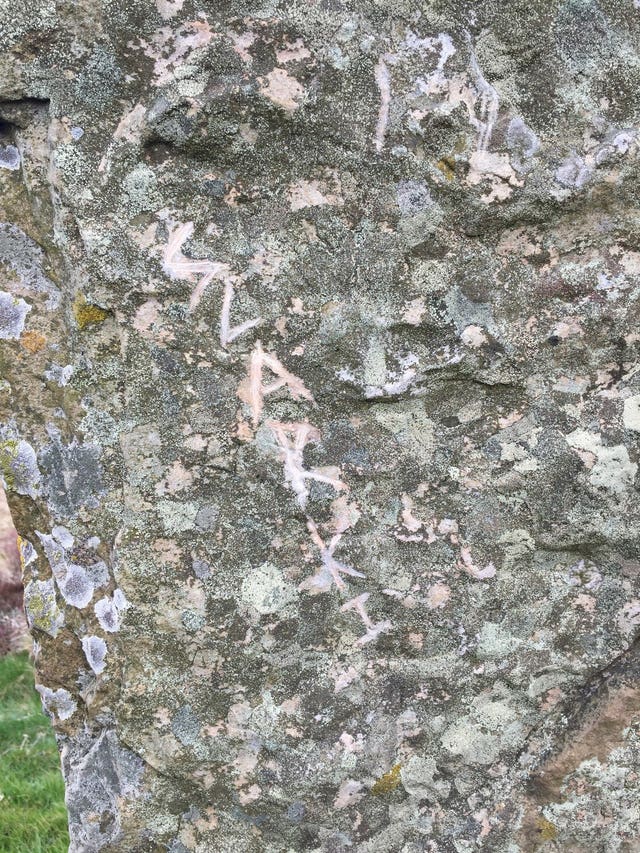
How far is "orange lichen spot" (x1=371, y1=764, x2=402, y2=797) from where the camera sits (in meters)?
1.85

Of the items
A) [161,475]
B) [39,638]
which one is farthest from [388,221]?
[39,638]

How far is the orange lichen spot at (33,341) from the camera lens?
166 cm

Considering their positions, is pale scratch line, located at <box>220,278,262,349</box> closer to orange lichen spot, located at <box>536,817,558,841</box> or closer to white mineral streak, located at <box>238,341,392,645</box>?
white mineral streak, located at <box>238,341,392,645</box>

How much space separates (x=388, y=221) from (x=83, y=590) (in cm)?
102

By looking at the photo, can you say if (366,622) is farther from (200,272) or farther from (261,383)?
(200,272)

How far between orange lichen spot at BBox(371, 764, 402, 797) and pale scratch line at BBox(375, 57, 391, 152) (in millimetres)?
1355

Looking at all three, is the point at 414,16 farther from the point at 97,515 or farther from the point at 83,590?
the point at 83,590

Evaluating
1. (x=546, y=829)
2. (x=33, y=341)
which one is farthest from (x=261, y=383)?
(x=546, y=829)

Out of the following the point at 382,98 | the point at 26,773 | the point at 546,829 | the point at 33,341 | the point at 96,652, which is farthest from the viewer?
the point at 26,773

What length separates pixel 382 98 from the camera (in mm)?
1561

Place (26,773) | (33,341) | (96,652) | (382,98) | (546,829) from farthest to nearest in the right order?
(26,773), (546,829), (96,652), (33,341), (382,98)

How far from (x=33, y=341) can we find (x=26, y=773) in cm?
233

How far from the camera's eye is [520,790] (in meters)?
1.90

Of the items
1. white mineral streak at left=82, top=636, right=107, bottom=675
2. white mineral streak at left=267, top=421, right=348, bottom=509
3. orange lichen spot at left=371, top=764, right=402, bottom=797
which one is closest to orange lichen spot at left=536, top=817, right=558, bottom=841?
orange lichen spot at left=371, top=764, right=402, bottom=797
